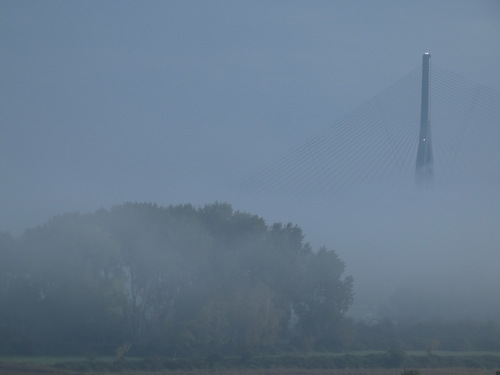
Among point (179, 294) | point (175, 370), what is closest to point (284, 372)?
point (175, 370)

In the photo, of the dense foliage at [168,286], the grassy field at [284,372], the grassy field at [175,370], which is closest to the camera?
the grassy field at [284,372]

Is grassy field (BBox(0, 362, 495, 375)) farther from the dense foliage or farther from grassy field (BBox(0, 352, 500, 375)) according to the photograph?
the dense foliage

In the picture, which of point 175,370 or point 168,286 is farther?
point 168,286

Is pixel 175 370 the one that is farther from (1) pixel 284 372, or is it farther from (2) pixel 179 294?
(2) pixel 179 294

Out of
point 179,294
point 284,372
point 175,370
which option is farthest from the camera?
point 179,294

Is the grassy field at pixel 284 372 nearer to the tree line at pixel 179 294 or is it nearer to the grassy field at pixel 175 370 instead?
the grassy field at pixel 175 370

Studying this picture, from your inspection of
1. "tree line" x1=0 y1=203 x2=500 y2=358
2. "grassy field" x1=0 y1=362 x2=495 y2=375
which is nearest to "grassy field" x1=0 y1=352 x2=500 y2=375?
"grassy field" x1=0 y1=362 x2=495 y2=375

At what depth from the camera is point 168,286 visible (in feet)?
72.1

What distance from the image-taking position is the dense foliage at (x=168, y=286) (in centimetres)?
1952

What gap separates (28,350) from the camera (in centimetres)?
1795

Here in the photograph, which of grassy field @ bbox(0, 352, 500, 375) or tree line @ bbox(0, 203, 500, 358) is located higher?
tree line @ bbox(0, 203, 500, 358)

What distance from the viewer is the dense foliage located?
19.5 meters

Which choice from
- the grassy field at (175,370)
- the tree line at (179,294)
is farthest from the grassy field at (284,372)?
the tree line at (179,294)

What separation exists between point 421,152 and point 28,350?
926 cm
